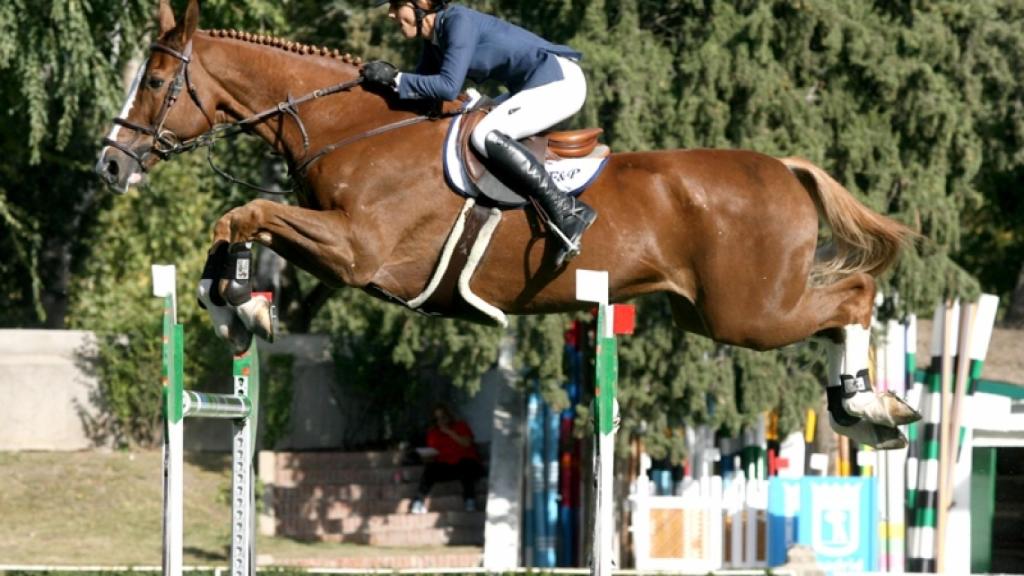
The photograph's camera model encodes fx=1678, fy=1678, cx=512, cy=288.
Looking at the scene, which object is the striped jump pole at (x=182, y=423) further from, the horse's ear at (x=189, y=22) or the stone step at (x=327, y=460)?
the stone step at (x=327, y=460)

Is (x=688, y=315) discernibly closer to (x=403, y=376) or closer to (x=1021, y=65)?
(x=1021, y=65)

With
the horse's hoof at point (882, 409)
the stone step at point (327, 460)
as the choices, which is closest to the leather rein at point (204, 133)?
the horse's hoof at point (882, 409)

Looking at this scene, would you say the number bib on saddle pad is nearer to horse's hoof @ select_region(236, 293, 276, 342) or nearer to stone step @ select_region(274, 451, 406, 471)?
horse's hoof @ select_region(236, 293, 276, 342)

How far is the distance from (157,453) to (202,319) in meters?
1.50

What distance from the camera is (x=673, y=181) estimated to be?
6.96 m

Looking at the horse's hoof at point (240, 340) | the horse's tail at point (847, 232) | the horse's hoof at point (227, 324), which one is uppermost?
the horse's tail at point (847, 232)

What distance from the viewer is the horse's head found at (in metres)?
A: 6.71

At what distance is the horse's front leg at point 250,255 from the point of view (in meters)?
6.37

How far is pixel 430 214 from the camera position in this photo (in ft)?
22.1

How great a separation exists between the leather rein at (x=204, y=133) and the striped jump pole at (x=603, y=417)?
3.73 feet

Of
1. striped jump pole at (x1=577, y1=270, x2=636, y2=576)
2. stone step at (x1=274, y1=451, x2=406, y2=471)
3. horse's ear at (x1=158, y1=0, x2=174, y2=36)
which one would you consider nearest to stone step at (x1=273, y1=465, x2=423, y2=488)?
stone step at (x1=274, y1=451, x2=406, y2=471)

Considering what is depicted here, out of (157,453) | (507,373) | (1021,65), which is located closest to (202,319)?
(157,453)

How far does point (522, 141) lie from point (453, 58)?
50cm

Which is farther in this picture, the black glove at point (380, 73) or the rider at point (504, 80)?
the black glove at point (380, 73)
